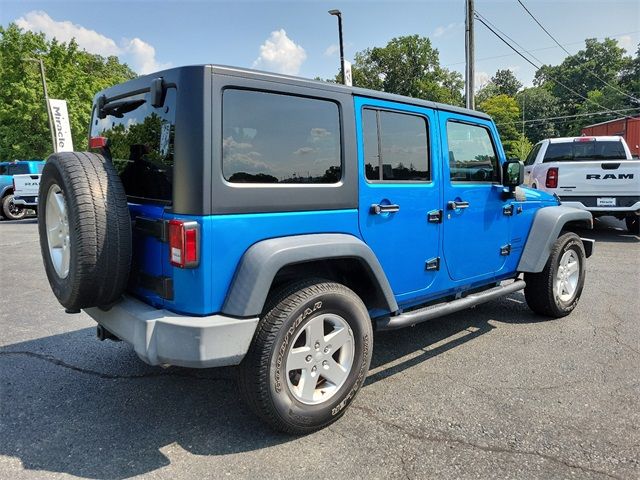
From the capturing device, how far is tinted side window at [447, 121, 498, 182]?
12.2 ft

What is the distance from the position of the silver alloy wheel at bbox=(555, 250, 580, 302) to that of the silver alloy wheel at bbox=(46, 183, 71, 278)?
14.1 ft

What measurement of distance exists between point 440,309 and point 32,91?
30.0 metres

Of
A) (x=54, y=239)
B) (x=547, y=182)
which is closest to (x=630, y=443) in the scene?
(x=54, y=239)

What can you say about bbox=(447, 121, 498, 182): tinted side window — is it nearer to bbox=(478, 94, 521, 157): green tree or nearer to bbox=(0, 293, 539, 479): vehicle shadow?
bbox=(0, 293, 539, 479): vehicle shadow

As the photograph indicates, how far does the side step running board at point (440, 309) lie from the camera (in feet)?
10.4

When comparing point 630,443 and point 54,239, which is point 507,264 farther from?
point 54,239

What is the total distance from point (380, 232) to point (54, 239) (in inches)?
81.1

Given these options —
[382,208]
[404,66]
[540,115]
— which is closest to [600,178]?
[382,208]

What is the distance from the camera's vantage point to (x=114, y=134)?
3.08 metres

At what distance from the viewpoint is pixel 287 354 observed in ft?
8.39

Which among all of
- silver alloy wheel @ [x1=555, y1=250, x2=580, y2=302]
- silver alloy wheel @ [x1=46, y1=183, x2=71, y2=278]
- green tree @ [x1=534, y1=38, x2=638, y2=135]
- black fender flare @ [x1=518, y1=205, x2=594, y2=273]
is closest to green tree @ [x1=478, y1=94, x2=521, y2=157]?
green tree @ [x1=534, y1=38, x2=638, y2=135]

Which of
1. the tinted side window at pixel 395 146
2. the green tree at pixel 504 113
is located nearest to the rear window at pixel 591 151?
the tinted side window at pixel 395 146

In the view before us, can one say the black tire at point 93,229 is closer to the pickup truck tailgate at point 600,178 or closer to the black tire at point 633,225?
the pickup truck tailgate at point 600,178

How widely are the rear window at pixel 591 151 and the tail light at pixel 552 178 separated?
53.9 inches
